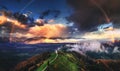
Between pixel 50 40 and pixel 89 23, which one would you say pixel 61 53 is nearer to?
pixel 50 40

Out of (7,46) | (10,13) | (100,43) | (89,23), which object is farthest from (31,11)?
(100,43)

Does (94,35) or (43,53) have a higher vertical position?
(94,35)

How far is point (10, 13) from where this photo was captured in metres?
3.66

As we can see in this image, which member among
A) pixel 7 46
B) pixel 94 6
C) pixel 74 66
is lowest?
pixel 74 66

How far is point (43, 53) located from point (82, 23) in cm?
65

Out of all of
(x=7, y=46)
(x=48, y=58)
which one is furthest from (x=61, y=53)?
(x=7, y=46)

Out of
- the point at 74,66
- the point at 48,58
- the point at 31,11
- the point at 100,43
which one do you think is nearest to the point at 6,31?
the point at 31,11

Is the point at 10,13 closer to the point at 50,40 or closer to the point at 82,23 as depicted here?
the point at 50,40

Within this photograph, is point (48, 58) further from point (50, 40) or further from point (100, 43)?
point (100, 43)

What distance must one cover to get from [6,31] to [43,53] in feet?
1.89

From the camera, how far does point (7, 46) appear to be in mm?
3652

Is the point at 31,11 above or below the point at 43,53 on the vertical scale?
above

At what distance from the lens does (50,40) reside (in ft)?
12.1

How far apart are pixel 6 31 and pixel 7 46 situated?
0.20 metres
